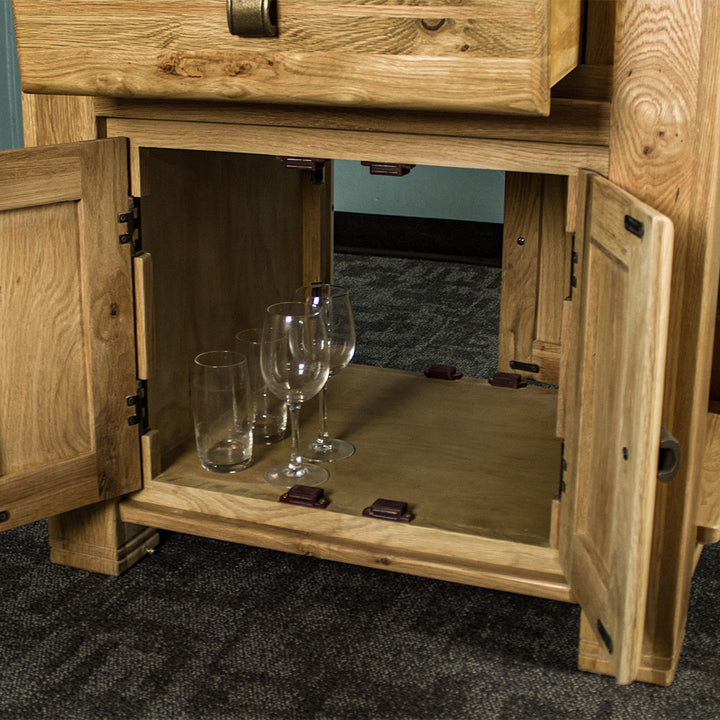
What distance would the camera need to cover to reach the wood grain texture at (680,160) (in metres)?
1.05

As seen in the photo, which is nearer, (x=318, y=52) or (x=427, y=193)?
(x=318, y=52)

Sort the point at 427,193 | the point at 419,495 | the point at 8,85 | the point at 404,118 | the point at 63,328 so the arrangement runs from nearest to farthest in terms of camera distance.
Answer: the point at 404,118
the point at 63,328
the point at 419,495
the point at 8,85
the point at 427,193

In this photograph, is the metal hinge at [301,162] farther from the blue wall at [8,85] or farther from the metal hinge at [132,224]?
the blue wall at [8,85]

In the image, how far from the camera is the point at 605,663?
1.25m

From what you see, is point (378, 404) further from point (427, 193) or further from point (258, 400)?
point (427, 193)

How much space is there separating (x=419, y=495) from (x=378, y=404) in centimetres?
37

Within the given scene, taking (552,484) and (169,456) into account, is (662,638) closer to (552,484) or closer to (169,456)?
(552,484)

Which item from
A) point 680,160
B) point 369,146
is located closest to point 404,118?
point 369,146

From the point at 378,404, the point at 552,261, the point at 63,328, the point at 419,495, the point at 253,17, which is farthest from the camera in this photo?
the point at 552,261

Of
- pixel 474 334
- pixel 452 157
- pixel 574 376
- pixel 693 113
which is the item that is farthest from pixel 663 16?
pixel 474 334

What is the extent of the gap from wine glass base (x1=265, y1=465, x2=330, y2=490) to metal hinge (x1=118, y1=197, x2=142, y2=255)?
355 mm

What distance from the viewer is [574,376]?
117 cm

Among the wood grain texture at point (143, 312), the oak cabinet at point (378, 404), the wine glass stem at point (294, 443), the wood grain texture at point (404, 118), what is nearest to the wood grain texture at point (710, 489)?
the oak cabinet at point (378, 404)

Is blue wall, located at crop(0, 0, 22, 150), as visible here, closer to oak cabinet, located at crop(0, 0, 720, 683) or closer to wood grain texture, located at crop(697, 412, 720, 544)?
oak cabinet, located at crop(0, 0, 720, 683)
